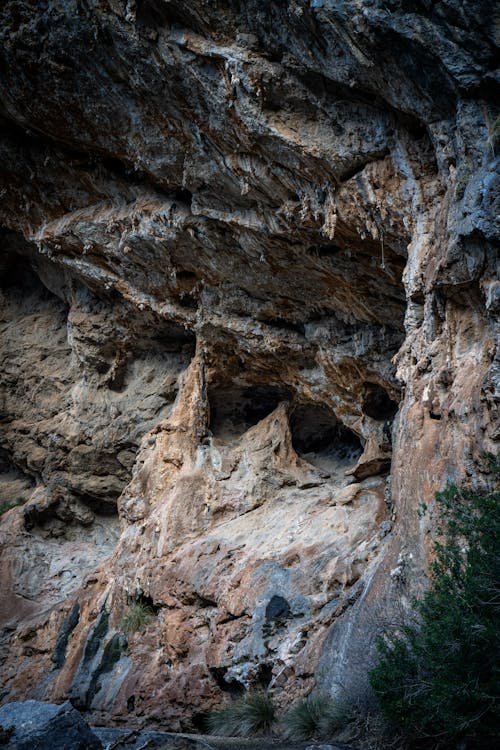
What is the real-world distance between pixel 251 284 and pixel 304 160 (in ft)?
13.3

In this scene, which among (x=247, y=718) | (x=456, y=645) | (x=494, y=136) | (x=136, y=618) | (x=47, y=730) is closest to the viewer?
(x=456, y=645)

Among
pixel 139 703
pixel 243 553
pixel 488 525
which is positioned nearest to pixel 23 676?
pixel 139 703

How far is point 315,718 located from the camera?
26.7ft

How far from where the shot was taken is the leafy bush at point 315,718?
7764 mm

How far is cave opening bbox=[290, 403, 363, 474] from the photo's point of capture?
16227 mm

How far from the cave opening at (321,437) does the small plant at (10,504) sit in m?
8.71

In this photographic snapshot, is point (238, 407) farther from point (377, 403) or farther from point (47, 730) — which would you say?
point (47, 730)

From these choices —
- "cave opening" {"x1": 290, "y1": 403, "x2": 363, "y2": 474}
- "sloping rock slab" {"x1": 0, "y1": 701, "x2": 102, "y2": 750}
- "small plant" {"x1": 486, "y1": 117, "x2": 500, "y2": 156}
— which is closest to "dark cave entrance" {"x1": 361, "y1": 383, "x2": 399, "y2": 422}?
"cave opening" {"x1": 290, "y1": 403, "x2": 363, "y2": 474}

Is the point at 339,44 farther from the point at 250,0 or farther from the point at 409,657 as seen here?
the point at 409,657

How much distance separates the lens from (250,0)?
9742 millimetres

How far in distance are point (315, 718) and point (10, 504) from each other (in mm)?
14416

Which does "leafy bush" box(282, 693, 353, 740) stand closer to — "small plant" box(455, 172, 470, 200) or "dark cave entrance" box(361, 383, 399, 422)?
"small plant" box(455, 172, 470, 200)

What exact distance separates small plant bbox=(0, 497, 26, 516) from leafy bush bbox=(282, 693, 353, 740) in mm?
13604

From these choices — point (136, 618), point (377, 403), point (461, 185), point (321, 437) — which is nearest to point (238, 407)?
point (321, 437)
